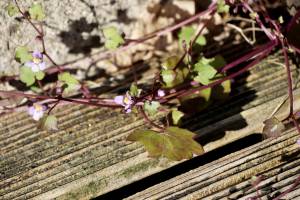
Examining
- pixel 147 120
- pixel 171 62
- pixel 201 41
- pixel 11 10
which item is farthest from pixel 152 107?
pixel 11 10

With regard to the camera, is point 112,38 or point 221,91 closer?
point 221,91

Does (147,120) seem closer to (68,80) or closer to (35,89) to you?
(68,80)

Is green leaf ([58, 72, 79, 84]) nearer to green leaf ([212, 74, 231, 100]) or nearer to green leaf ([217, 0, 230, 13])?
green leaf ([212, 74, 231, 100])

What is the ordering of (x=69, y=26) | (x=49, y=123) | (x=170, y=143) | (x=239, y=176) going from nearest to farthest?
(x=239, y=176) → (x=170, y=143) → (x=49, y=123) → (x=69, y=26)

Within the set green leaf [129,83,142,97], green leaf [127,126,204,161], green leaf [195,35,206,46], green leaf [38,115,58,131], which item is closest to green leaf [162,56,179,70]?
green leaf [195,35,206,46]

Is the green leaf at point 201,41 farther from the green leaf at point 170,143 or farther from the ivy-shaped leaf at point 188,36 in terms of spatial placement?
the green leaf at point 170,143

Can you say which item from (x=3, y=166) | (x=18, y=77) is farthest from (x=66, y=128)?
(x=18, y=77)
